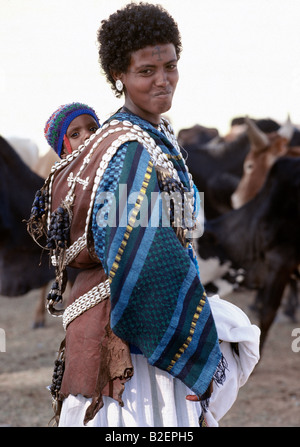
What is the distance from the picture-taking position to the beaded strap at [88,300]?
197cm

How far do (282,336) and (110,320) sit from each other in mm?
6130

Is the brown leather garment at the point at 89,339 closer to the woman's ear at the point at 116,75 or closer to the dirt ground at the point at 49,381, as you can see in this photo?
the woman's ear at the point at 116,75

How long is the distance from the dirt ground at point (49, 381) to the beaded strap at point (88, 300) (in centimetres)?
300

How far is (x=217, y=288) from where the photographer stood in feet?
19.0

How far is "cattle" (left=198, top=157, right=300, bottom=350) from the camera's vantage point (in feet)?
18.9

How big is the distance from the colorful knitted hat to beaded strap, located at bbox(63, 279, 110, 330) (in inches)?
→ 33.6

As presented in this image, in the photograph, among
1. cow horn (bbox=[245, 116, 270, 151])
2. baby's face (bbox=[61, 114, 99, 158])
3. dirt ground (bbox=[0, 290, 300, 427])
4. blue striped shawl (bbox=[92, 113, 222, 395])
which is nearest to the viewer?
blue striped shawl (bbox=[92, 113, 222, 395])

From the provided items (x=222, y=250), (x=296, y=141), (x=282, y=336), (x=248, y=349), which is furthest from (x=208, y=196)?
(x=248, y=349)

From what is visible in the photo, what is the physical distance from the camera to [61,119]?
261 cm

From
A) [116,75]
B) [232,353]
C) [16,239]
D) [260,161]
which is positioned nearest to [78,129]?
[116,75]

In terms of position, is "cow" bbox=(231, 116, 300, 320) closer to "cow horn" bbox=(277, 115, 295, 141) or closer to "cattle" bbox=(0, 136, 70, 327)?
"cow horn" bbox=(277, 115, 295, 141)

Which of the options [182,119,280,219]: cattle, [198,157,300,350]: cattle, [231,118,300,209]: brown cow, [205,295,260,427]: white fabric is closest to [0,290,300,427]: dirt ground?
[198,157,300,350]: cattle

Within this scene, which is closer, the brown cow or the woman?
the woman
